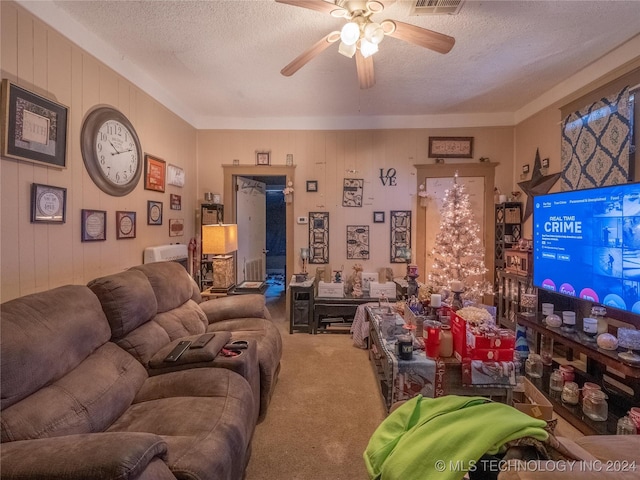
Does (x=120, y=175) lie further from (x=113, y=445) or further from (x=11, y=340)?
(x=113, y=445)

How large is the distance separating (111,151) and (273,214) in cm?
602

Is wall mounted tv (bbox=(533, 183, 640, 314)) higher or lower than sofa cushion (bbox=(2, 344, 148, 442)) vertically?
higher

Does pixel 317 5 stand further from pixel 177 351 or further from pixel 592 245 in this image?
pixel 592 245

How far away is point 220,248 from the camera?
3352 mm

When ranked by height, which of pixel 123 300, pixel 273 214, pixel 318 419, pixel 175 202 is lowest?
pixel 318 419

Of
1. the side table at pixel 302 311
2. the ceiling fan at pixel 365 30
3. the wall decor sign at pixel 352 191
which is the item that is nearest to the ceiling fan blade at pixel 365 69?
the ceiling fan at pixel 365 30

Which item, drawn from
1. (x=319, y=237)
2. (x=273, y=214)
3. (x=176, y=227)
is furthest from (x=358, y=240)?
(x=273, y=214)

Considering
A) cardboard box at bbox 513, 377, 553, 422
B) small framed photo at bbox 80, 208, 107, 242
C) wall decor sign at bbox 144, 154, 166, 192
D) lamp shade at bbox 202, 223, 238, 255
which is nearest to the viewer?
cardboard box at bbox 513, 377, 553, 422

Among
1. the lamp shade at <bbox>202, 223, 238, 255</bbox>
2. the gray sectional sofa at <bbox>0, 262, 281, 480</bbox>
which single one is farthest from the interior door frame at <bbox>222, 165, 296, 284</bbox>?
the gray sectional sofa at <bbox>0, 262, 281, 480</bbox>

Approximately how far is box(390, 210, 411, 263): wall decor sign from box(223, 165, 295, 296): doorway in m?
1.44

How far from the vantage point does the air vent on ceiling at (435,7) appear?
80.4 inches

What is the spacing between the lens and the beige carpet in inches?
69.9

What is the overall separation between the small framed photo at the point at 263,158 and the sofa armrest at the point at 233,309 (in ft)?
7.16

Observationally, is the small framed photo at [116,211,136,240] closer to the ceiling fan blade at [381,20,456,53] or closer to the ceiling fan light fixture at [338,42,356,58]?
the ceiling fan light fixture at [338,42,356,58]
